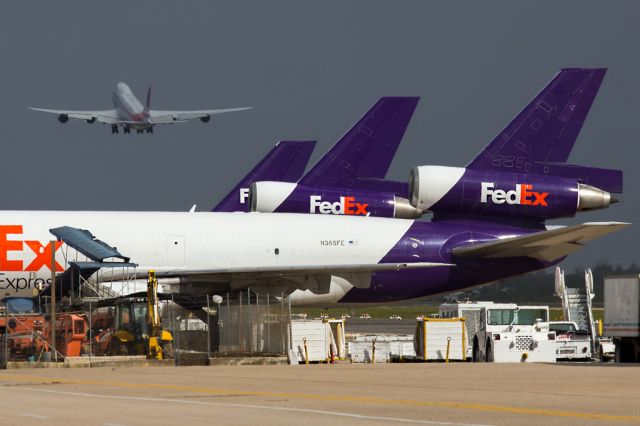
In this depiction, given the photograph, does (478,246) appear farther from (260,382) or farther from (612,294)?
(260,382)

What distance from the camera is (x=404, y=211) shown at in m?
58.2

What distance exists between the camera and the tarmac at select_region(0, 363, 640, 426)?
2033 centimetres

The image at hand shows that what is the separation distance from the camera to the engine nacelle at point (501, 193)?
177ft

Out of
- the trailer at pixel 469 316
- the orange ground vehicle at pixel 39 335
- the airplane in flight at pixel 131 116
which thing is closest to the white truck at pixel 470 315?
the trailer at pixel 469 316

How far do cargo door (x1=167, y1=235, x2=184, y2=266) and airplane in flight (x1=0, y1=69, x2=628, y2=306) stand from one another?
0.04m

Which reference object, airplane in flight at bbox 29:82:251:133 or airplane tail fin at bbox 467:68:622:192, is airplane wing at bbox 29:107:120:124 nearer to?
airplane in flight at bbox 29:82:251:133

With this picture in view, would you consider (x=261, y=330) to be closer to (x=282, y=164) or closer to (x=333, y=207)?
(x=333, y=207)

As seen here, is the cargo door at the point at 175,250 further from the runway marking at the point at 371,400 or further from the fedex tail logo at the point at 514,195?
the runway marking at the point at 371,400

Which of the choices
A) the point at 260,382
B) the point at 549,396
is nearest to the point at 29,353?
the point at 260,382

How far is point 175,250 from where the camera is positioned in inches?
2071

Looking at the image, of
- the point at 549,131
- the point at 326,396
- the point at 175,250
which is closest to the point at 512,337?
the point at 549,131

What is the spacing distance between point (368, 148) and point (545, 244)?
13138mm

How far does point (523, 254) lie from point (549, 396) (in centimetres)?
3101

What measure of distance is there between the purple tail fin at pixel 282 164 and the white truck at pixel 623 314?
102ft
